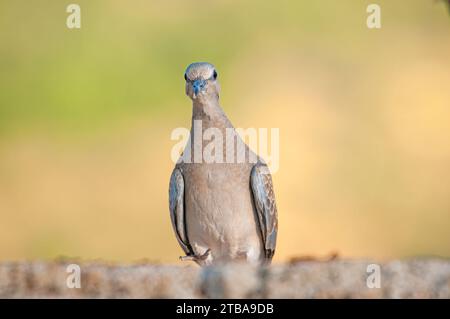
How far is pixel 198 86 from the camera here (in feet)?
24.0

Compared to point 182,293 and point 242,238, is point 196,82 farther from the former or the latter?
point 182,293

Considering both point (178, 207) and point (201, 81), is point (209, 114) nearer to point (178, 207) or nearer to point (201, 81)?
point (201, 81)

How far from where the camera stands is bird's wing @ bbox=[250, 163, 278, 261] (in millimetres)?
7497

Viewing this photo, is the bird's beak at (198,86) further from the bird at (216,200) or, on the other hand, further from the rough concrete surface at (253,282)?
the rough concrete surface at (253,282)

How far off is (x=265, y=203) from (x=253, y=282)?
396 centimetres

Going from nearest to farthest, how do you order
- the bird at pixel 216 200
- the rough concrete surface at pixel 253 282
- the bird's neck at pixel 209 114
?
the rough concrete surface at pixel 253 282 < the bird at pixel 216 200 < the bird's neck at pixel 209 114

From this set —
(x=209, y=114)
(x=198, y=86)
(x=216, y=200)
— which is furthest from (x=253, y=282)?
(x=209, y=114)

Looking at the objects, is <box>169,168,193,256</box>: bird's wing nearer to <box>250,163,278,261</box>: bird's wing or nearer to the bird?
the bird

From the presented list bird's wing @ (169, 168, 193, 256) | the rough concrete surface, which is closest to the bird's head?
bird's wing @ (169, 168, 193, 256)

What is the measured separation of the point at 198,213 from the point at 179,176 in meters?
0.45

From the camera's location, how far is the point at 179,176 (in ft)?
24.8

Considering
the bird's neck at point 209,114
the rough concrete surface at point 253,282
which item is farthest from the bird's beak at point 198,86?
the rough concrete surface at point 253,282

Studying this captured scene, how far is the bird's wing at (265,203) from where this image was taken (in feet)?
24.6
